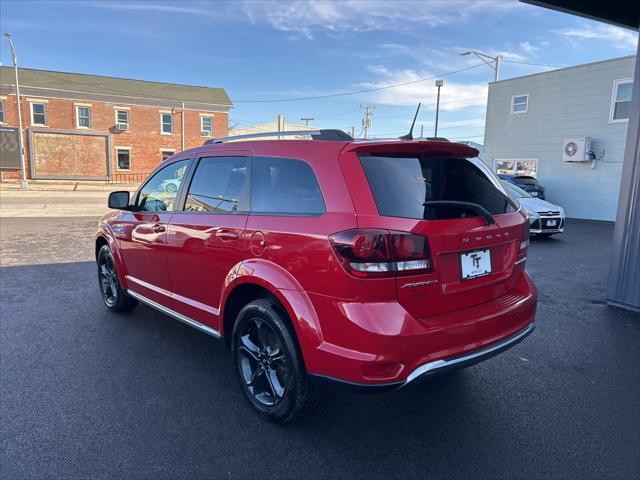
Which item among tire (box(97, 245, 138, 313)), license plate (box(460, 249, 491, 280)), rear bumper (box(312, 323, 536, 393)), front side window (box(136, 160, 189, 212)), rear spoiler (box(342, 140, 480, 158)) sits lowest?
tire (box(97, 245, 138, 313))

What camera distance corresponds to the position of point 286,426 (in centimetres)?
289

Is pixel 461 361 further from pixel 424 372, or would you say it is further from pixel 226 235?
pixel 226 235

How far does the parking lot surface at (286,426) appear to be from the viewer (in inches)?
99.3

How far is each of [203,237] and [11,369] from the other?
2.03 m

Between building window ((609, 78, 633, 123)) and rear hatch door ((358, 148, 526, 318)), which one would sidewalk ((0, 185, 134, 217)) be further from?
building window ((609, 78, 633, 123))

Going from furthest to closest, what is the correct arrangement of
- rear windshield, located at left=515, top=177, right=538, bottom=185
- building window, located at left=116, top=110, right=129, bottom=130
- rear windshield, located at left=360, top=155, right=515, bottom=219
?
building window, located at left=116, top=110, right=129, bottom=130
rear windshield, located at left=515, top=177, right=538, bottom=185
rear windshield, located at left=360, top=155, right=515, bottom=219

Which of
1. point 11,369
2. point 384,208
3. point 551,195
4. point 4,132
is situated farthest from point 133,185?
point 384,208

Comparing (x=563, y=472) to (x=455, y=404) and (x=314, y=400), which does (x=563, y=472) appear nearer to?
(x=455, y=404)

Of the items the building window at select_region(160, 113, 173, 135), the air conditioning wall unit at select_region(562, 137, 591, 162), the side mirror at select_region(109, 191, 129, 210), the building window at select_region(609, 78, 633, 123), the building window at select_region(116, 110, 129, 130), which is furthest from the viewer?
the building window at select_region(160, 113, 173, 135)

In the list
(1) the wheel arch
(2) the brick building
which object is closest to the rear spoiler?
(1) the wheel arch

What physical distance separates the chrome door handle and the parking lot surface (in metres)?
1.20

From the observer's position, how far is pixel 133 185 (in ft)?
112

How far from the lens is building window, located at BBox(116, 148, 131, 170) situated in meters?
35.3

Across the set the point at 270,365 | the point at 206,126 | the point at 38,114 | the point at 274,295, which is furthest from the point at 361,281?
the point at 38,114
